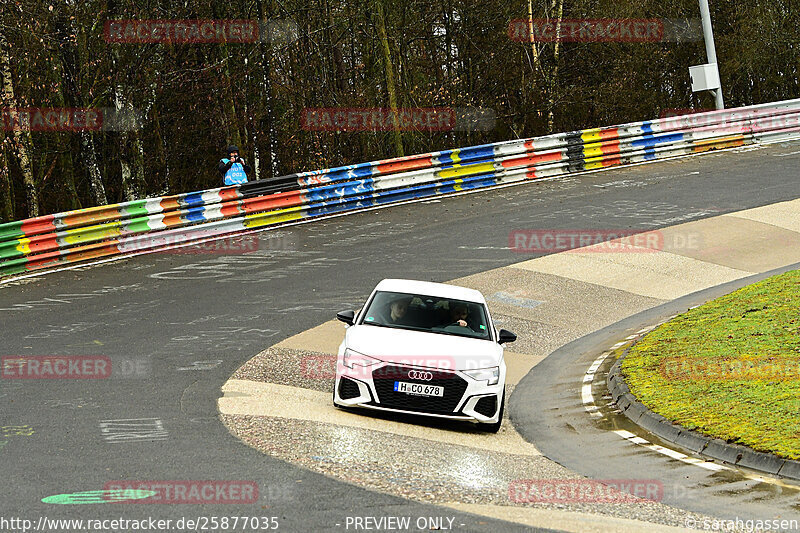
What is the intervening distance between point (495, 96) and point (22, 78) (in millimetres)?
16960

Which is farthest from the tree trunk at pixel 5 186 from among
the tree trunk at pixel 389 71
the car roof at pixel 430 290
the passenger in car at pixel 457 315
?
the passenger in car at pixel 457 315

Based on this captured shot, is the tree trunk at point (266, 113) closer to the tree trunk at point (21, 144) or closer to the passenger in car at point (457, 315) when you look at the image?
the tree trunk at point (21, 144)

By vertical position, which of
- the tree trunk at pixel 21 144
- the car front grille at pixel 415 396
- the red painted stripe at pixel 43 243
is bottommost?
the car front grille at pixel 415 396

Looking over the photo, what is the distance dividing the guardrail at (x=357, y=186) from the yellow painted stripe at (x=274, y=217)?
0.08ft

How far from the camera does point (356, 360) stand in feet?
34.6

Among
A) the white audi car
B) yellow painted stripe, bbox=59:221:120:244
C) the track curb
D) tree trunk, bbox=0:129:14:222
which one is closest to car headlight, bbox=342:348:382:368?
the white audi car

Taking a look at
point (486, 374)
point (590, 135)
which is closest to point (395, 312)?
point (486, 374)

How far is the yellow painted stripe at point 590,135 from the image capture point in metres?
27.3

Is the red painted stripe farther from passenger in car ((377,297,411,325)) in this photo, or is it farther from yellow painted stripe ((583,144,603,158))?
yellow painted stripe ((583,144,603,158))

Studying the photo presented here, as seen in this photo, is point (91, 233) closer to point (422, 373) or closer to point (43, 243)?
point (43, 243)

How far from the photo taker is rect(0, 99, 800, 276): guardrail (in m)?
19.1

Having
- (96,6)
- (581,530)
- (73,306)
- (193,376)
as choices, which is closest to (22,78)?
(96,6)

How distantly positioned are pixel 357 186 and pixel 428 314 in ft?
41.1

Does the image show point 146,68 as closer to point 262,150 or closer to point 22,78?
point 22,78
